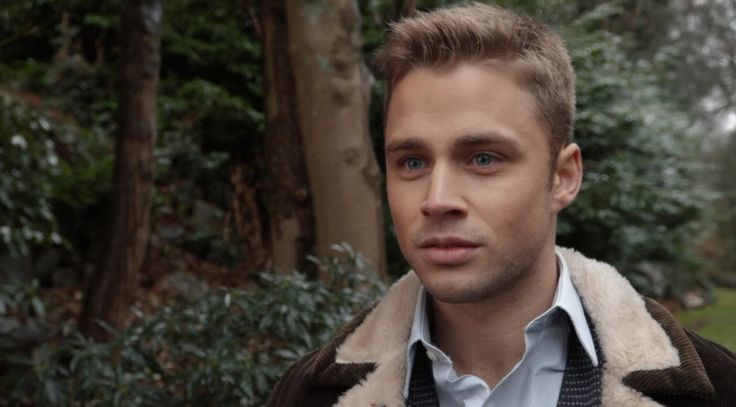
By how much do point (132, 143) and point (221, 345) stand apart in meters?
2.68

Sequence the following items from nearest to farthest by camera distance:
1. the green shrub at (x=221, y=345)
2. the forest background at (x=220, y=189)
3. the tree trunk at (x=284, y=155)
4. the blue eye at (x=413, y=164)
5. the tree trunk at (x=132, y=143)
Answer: the blue eye at (x=413, y=164) < the green shrub at (x=221, y=345) < the forest background at (x=220, y=189) < the tree trunk at (x=284, y=155) < the tree trunk at (x=132, y=143)

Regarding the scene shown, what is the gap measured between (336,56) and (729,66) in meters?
20.0

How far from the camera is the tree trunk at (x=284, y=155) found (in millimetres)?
4727

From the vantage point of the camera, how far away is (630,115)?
10219 millimetres

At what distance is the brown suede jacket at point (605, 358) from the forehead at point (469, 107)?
415 millimetres

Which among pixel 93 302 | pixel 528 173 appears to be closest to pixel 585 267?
pixel 528 173

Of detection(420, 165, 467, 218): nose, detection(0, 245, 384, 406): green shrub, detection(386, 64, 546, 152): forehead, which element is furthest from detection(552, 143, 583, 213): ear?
detection(0, 245, 384, 406): green shrub

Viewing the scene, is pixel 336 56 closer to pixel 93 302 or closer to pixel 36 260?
pixel 93 302

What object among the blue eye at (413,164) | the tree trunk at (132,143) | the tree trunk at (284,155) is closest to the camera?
the blue eye at (413,164)

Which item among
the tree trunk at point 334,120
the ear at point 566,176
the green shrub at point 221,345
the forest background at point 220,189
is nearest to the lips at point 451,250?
the ear at point 566,176

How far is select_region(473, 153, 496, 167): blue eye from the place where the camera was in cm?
191

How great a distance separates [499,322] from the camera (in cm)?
198

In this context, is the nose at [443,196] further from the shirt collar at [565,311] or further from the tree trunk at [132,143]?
the tree trunk at [132,143]

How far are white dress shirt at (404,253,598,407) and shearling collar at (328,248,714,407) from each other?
0.05 m
